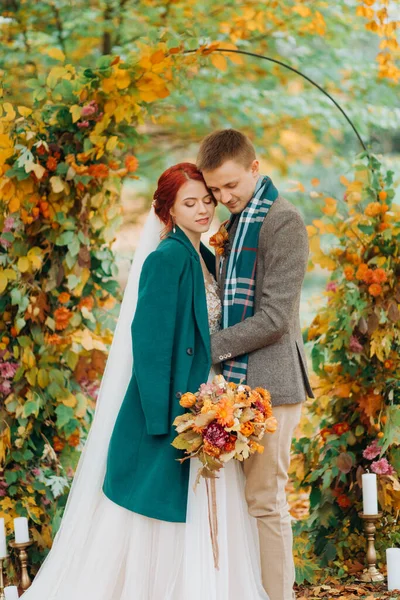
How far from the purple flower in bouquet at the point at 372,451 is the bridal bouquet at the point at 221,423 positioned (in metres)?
1.20

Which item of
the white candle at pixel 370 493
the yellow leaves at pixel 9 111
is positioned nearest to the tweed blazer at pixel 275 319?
the white candle at pixel 370 493

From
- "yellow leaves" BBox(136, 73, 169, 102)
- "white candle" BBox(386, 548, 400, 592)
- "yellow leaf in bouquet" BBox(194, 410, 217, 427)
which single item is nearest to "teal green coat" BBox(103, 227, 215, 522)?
"yellow leaf in bouquet" BBox(194, 410, 217, 427)

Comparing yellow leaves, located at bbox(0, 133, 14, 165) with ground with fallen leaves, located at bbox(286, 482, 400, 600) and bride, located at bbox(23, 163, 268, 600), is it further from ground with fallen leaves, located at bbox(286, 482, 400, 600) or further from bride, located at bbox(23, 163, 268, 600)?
ground with fallen leaves, located at bbox(286, 482, 400, 600)

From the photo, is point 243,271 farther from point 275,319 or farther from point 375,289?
point 375,289

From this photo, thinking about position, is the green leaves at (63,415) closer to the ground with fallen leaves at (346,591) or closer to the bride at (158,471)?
the bride at (158,471)

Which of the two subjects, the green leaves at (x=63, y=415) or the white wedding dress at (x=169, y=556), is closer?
the white wedding dress at (x=169, y=556)

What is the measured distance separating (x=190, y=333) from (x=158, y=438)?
37 centimetres

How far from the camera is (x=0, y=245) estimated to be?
134 inches

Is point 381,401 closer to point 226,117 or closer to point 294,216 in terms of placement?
point 294,216

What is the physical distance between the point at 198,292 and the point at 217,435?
540 mm

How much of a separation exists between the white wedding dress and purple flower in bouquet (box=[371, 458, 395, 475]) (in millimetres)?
853

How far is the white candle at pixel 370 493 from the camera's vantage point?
329 centimetres

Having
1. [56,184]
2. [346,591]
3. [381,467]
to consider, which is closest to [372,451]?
[381,467]

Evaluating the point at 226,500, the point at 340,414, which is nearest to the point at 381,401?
the point at 340,414
